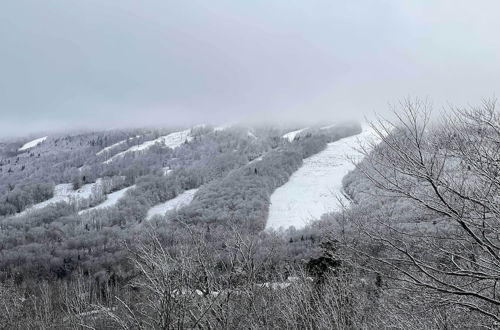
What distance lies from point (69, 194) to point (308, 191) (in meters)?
97.6

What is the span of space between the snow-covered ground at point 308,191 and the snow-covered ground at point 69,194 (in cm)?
7546

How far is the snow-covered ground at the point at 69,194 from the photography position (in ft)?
564

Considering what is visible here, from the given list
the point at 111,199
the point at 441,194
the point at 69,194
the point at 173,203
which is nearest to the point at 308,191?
the point at 173,203

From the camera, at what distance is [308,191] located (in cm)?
13638

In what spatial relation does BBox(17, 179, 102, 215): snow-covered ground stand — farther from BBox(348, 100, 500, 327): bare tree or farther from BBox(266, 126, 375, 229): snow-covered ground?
BBox(348, 100, 500, 327): bare tree

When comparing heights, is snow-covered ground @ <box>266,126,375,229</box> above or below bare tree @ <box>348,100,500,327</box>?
below

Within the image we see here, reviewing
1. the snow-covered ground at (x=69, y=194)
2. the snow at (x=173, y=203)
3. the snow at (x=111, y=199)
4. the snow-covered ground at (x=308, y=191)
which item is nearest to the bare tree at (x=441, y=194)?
the snow-covered ground at (x=308, y=191)

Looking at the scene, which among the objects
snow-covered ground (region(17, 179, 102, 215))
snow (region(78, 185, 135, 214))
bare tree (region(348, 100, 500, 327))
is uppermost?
bare tree (region(348, 100, 500, 327))

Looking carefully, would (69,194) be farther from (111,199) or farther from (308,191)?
(308,191)

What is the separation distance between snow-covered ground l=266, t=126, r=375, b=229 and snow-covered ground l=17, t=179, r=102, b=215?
75.5m

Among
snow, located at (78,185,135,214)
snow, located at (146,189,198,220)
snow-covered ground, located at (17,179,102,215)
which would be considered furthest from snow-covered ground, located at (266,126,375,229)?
snow-covered ground, located at (17,179,102,215)

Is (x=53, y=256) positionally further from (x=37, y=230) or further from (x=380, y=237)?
(x=380, y=237)

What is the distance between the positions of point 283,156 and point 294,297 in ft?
488

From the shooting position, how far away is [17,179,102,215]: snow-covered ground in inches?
6772
